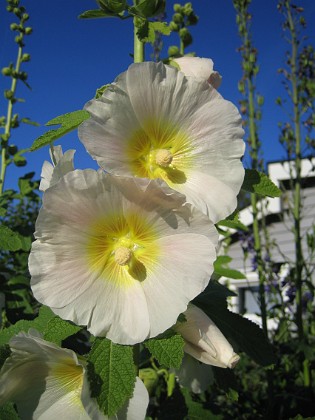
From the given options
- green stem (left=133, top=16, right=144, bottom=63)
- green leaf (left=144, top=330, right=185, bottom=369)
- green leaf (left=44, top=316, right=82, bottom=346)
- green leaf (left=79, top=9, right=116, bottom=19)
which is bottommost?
green leaf (left=144, top=330, right=185, bottom=369)

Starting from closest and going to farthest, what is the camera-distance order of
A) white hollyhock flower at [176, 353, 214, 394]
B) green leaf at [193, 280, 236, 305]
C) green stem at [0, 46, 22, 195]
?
green leaf at [193, 280, 236, 305]
white hollyhock flower at [176, 353, 214, 394]
green stem at [0, 46, 22, 195]

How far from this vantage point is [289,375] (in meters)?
3.25

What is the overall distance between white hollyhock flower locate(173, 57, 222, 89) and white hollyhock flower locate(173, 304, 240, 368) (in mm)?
609

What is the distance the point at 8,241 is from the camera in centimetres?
145

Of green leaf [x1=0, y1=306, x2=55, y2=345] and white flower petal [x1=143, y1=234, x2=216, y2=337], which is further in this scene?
green leaf [x1=0, y1=306, x2=55, y2=345]

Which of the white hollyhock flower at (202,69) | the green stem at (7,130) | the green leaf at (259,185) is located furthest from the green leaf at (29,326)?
the green stem at (7,130)

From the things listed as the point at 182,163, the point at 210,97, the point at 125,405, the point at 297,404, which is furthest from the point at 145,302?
the point at 297,404

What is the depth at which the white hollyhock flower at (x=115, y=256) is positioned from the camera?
995 millimetres

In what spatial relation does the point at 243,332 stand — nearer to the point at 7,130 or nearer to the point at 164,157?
the point at 164,157

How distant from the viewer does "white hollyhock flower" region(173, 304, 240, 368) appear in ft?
3.66

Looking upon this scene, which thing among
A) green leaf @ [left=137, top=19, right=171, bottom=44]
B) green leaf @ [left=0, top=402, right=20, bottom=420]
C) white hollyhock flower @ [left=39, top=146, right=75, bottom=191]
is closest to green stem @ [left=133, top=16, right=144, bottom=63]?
green leaf @ [left=137, top=19, right=171, bottom=44]

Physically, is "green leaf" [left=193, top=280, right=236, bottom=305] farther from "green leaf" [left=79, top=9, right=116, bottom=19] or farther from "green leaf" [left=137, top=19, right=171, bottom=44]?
"green leaf" [left=79, top=9, right=116, bottom=19]

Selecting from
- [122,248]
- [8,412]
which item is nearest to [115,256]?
[122,248]

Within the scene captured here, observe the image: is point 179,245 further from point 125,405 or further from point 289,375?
point 289,375
